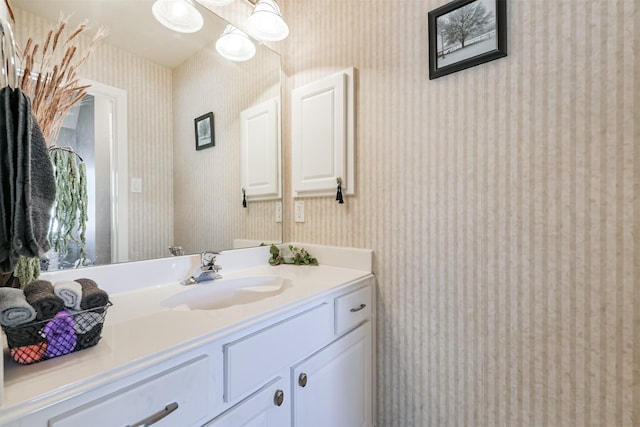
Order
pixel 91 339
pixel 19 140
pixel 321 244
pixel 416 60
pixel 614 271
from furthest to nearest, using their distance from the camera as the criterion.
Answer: pixel 321 244 < pixel 416 60 < pixel 614 271 < pixel 91 339 < pixel 19 140

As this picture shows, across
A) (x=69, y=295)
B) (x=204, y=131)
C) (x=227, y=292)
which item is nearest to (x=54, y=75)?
(x=204, y=131)

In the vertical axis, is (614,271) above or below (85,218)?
below

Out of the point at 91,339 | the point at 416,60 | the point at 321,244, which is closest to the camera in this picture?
the point at 91,339

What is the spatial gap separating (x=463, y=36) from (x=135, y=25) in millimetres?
1277

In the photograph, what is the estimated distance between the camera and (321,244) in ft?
5.30

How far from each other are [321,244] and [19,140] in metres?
1.26

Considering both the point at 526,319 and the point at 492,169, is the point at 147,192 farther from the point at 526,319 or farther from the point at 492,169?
the point at 526,319

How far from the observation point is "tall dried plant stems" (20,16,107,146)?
0.83m

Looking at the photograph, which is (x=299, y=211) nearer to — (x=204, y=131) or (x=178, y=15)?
(x=204, y=131)

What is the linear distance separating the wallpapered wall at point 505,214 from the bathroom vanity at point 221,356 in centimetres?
25

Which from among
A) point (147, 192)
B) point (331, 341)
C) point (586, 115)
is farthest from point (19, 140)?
point (586, 115)

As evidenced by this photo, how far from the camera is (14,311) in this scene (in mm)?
552

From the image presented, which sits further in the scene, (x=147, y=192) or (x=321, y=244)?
(x=321, y=244)

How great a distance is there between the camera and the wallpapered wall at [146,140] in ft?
3.56
